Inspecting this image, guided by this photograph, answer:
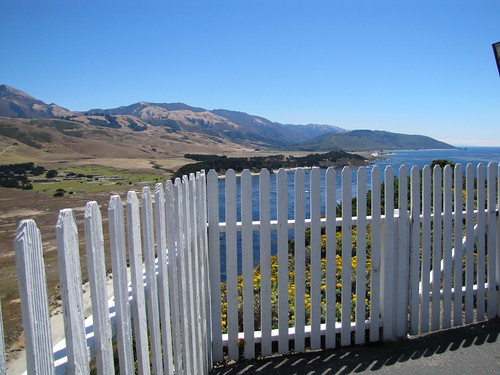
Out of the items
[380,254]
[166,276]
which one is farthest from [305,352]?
[166,276]

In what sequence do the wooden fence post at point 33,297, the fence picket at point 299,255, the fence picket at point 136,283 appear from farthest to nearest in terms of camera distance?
1. the fence picket at point 299,255
2. the fence picket at point 136,283
3. the wooden fence post at point 33,297

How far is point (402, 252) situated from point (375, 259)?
1.05 ft

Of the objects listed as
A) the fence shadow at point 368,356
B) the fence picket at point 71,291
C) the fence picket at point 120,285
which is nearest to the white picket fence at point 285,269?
the fence picket at point 120,285

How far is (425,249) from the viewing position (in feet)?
14.3

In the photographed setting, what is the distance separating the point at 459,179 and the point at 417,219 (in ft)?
2.26

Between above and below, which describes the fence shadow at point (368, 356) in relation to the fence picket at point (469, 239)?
below

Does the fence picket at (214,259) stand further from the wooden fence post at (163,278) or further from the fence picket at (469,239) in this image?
the fence picket at (469,239)

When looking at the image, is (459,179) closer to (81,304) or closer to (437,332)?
(437,332)

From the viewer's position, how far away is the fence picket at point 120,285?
167 centimetres

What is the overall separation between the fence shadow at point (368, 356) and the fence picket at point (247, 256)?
0.78 ft

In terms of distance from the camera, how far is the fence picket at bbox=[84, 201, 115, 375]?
146cm

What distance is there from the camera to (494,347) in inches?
163

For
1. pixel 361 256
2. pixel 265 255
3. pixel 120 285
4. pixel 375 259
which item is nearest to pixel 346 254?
pixel 361 256

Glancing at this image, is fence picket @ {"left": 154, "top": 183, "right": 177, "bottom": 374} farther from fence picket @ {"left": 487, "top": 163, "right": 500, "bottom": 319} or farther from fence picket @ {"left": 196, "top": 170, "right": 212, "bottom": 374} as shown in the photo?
fence picket @ {"left": 487, "top": 163, "right": 500, "bottom": 319}
